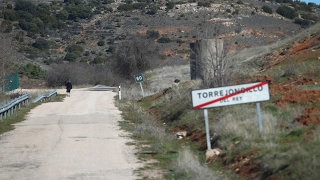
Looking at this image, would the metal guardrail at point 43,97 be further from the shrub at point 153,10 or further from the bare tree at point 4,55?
the shrub at point 153,10

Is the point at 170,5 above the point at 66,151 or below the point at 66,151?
above

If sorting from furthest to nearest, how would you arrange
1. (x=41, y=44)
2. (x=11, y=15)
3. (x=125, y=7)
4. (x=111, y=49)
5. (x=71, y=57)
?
(x=125, y=7), (x=11, y=15), (x=41, y=44), (x=111, y=49), (x=71, y=57)

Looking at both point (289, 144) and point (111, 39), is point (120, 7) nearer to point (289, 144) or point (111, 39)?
point (111, 39)

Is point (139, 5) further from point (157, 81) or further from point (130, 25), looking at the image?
point (157, 81)

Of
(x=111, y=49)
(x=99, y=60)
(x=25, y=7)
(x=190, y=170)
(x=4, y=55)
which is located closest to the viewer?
(x=190, y=170)

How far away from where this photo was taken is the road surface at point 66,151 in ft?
41.9

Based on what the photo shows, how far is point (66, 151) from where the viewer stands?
16.0 meters

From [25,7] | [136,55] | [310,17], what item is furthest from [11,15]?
[310,17]

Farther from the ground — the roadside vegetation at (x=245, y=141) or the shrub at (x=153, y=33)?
the shrub at (x=153, y=33)

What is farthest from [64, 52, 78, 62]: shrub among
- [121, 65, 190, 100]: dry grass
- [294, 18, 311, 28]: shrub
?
[294, 18, 311, 28]: shrub

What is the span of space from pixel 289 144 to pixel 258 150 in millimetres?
705

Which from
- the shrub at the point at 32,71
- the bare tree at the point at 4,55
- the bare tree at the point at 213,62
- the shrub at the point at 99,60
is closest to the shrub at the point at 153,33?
the shrub at the point at 99,60

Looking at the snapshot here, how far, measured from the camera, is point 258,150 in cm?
1248

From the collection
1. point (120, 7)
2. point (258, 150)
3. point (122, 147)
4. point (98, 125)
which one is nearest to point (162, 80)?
point (98, 125)
